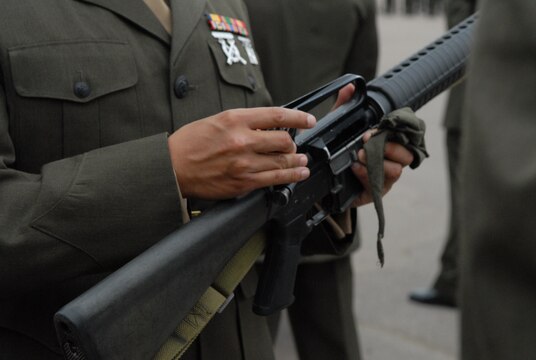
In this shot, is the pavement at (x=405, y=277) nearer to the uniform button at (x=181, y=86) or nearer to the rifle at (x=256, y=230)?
the rifle at (x=256, y=230)

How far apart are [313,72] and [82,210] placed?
1427 millimetres

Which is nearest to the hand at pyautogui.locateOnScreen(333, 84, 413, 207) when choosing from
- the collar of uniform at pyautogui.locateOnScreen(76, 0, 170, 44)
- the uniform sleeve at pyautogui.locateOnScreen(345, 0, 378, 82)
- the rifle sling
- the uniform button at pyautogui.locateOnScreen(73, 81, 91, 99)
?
the rifle sling

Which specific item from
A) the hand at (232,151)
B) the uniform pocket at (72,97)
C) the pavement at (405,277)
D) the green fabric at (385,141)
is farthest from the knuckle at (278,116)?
the pavement at (405,277)

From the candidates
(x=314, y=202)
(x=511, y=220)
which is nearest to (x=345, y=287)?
(x=314, y=202)

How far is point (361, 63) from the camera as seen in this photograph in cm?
267

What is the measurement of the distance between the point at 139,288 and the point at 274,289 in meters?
0.41

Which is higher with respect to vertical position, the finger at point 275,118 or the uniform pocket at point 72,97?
the uniform pocket at point 72,97

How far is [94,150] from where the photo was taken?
4.35ft

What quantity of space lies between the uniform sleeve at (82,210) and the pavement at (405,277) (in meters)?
1.77

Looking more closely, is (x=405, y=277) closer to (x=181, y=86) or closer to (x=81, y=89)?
(x=181, y=86)

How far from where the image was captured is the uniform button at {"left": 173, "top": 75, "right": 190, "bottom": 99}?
1.45 metres

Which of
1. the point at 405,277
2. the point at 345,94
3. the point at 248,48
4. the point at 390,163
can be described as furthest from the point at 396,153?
the point at 405,277

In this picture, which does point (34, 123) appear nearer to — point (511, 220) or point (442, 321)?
point (511, 220)

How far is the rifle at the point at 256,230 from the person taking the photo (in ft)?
3.73
